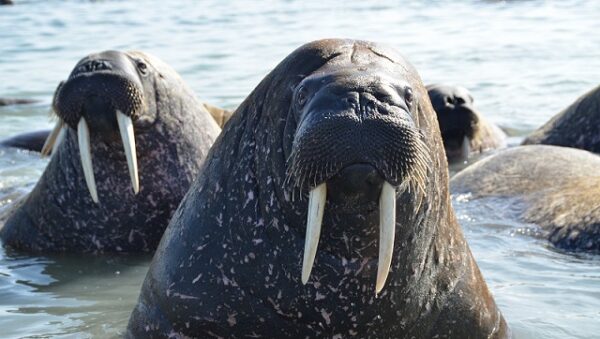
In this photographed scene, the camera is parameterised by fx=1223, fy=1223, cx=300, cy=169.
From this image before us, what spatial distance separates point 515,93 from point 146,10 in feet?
54.1

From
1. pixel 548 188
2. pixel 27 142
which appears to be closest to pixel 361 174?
pixel 548 188

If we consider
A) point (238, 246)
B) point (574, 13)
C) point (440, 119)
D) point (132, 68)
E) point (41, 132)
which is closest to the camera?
point (238, 246)

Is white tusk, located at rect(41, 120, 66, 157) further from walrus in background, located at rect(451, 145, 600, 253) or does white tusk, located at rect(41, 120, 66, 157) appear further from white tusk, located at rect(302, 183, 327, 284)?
white tusk, located at rect(302, 183, 327, 284)

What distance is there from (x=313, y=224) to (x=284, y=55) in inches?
637

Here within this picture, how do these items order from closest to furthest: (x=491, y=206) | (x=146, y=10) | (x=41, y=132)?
(x=491, y=206) < (x=41, y=132) < (x=146, y=10)

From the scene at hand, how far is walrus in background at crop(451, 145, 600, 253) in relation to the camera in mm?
8086

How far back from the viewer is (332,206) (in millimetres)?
4570

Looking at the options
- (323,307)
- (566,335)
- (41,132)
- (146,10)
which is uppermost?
(323,307)

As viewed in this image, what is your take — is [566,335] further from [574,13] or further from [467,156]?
[574,13]

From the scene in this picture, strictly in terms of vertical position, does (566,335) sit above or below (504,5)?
above

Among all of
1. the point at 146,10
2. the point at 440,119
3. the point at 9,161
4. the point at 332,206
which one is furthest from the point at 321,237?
the point at 146,10

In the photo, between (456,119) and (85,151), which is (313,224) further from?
(456,119)

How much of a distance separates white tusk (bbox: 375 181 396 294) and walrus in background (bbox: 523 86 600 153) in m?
6.95

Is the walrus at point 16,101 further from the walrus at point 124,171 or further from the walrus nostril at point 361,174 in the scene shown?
the walrus nostril at point 361,174
